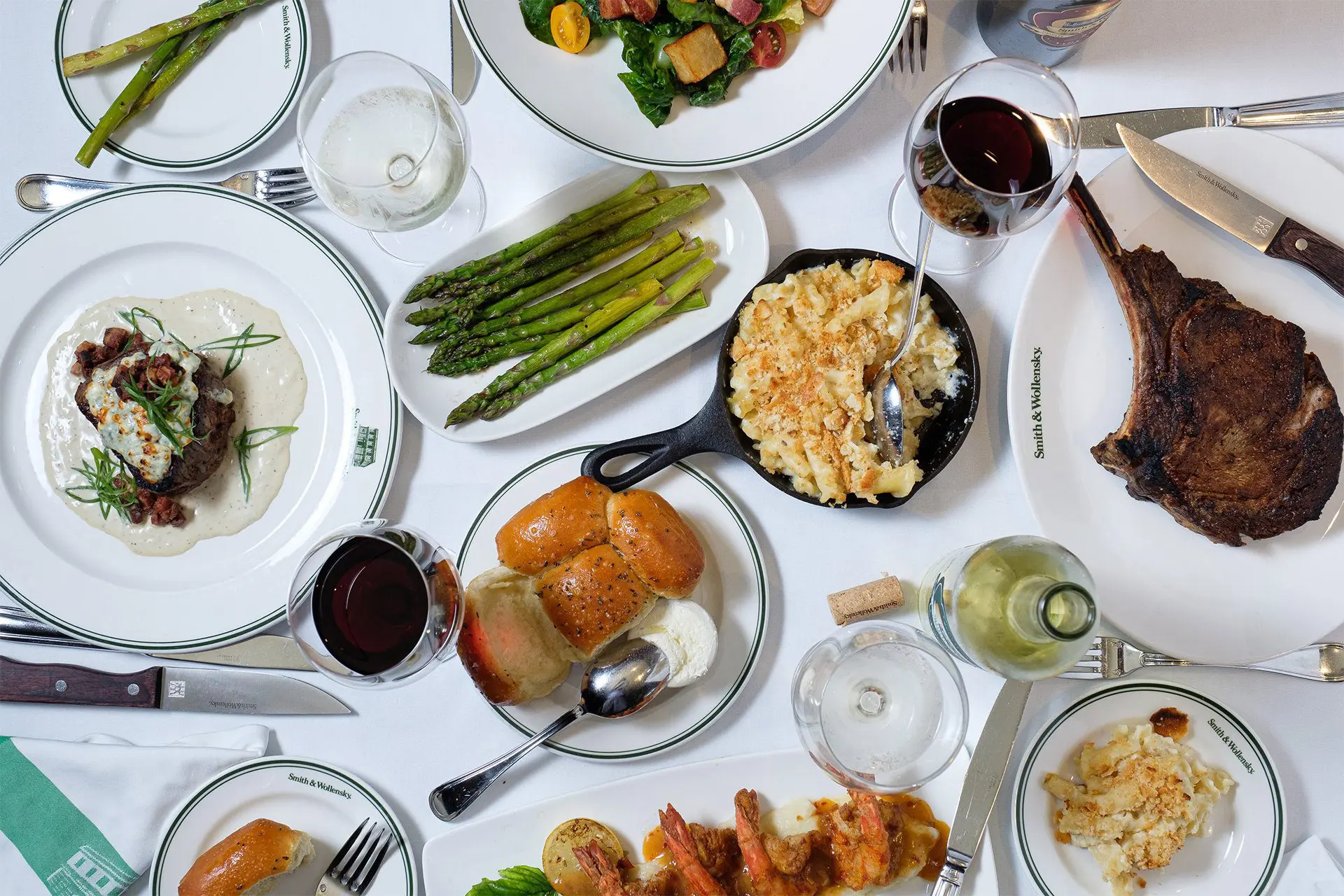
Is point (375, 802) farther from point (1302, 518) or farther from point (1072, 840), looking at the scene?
point (1302, 518)

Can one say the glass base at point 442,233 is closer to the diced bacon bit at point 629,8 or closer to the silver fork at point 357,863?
the diced bacon bit at point 629,8

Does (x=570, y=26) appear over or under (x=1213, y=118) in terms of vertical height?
over

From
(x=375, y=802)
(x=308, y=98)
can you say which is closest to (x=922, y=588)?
(x=375, y=802)

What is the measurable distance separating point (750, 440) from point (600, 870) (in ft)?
4.46

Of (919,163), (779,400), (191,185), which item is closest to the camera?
(919,163)

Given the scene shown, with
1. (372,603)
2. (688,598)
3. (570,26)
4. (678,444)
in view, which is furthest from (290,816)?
(570,26)

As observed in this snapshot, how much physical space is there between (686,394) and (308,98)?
1.41 meters

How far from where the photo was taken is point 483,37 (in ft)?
8.19

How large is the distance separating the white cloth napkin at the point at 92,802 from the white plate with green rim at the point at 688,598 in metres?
0.97

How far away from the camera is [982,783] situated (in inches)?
101

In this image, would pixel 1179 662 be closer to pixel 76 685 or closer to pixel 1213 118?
pixel 1213 118

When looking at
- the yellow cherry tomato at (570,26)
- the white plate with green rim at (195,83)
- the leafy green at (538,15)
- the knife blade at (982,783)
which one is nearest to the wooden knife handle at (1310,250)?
the knife blade at (982,783)

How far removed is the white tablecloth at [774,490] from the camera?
2.78 metres

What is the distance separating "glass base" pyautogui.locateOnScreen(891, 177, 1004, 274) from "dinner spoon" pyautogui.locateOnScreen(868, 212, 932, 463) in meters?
0.14
